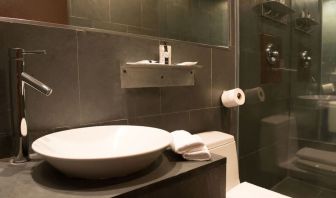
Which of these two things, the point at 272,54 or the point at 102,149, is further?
the point at 272,54

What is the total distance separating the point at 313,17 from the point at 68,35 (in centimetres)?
211

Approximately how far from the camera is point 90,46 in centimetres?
103

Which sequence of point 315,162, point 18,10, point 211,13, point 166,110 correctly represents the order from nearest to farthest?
1. point 18,10
2. point 166,110
3. point 211,13
4. point 315,162

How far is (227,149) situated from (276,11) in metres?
1.25

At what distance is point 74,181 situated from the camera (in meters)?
0.69

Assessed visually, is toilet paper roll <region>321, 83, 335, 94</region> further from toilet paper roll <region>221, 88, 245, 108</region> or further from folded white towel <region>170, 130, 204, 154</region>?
folded white towel <region>170, 130, 204, 154</region>

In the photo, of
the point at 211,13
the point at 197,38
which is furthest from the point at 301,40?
the point at 197,38

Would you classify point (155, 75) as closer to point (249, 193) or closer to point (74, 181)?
point (74, 181)

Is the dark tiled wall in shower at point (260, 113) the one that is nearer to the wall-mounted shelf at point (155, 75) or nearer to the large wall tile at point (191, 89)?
the large wall tile at point (191, 89)

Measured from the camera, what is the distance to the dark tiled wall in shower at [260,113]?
6.06ft

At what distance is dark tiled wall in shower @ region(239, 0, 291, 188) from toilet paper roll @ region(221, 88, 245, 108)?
0.85 feet

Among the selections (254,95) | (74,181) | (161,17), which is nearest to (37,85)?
(74,181)

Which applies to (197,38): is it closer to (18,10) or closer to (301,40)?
(18,10)

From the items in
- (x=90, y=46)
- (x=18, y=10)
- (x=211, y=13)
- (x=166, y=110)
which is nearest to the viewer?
(x=18, y=10)
